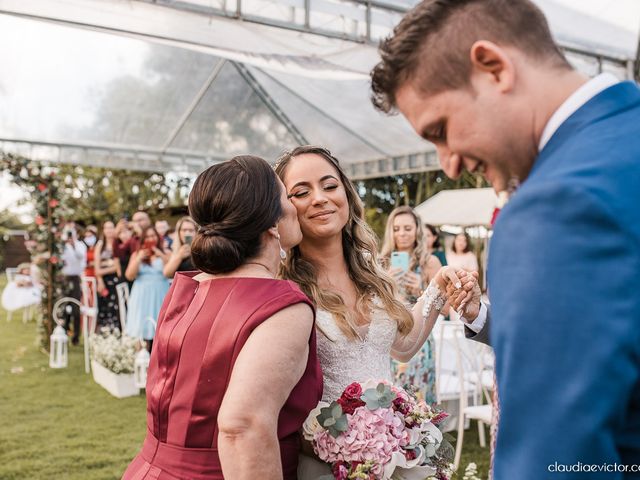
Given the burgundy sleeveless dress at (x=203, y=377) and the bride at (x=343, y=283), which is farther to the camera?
the bride at (x=343, y=283)

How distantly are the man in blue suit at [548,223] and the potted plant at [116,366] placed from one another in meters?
7.36

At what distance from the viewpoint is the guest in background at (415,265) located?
5.31 meters

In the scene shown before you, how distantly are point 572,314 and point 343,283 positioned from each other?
5.72 feet

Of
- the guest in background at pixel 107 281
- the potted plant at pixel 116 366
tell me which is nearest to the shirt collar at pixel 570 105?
the potted plant at pixel 116 366

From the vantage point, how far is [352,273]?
2531 millimetres

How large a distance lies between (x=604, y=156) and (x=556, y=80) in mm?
183

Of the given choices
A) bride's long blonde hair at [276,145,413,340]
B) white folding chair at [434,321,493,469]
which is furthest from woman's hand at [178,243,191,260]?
bride's long blonde hair at [276,145,413,340]

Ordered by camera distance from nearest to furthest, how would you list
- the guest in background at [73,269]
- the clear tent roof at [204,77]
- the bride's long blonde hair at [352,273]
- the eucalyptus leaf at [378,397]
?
the eucalyptus leaf at [378,397]
the bride's long blonde hair at [352,273]
the clear tent roof at [204,77]
the guest in background at [73,269]

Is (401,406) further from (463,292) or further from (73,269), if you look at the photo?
(73,269)

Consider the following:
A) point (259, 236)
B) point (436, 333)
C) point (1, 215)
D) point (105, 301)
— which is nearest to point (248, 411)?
point (259, 236)

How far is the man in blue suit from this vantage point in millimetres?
756

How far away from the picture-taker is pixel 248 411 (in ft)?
4.87

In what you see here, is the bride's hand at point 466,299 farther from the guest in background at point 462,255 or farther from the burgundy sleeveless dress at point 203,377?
the guest in background at point 462,255

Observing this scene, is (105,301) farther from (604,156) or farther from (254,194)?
(604,156)
